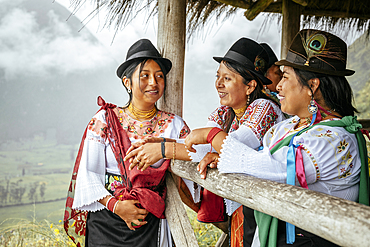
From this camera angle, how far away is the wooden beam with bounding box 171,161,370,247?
2.86 feet

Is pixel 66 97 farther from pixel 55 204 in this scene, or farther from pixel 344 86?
pixel 344 86

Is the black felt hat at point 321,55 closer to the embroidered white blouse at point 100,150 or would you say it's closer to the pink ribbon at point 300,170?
the pink ribbon at point 300,170

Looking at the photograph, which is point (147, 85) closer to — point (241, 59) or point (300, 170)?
point (241, 59)

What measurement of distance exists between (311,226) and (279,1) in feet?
13.3

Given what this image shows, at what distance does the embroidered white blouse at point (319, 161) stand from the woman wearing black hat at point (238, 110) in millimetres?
338

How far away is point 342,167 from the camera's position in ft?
4.63

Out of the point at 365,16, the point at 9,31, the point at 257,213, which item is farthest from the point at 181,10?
the point at 9,31

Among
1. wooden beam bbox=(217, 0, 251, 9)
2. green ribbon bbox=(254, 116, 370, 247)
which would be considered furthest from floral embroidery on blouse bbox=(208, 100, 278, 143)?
wooden beam bbox=(217, 0, 251, 9)

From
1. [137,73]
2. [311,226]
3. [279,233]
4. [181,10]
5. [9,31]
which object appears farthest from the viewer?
[9,31]

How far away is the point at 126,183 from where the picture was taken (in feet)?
7.61

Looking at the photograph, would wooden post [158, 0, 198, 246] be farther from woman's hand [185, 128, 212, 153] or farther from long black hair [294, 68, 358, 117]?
long black hair [294, 68, 358, 117]

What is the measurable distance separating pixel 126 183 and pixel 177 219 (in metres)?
0.45

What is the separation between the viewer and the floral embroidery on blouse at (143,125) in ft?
7.97

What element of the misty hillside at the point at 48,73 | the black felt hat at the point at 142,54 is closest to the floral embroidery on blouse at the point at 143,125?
the black felt hat at the point at 142,54
